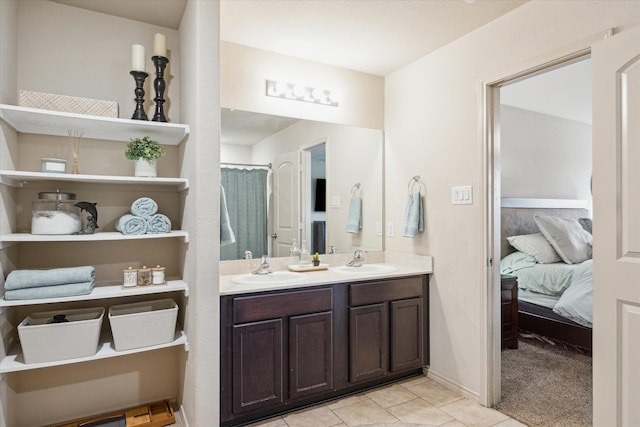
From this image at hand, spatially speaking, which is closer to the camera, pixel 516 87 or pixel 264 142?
pixel 264 142

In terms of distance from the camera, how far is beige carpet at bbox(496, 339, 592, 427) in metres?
A: 2.25

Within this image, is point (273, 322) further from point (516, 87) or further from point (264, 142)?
point (516, 87)

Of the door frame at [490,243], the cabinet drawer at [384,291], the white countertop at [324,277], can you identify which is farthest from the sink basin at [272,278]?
the door frame at [490,243]

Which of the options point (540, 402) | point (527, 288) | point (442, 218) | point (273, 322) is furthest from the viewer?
point (527, 288)

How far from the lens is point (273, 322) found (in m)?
2.19

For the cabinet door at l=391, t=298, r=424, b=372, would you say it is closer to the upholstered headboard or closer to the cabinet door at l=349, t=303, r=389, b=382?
the cabinet door at l=349, t=303, r=389, b=382

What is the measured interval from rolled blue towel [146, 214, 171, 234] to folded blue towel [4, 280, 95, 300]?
15.3 inches

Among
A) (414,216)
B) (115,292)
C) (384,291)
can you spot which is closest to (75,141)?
(115,292)

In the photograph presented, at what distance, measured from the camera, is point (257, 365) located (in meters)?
2.14

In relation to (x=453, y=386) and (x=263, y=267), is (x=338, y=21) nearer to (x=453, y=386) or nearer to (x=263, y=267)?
(x=263, y=267)

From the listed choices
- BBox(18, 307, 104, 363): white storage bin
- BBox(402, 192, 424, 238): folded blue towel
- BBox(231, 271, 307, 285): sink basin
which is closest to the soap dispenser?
BBox(231, 271, 307, 285): sink basin

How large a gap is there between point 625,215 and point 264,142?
2110 millimetres

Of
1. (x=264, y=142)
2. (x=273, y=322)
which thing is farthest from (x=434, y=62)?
(x=273, y=322)

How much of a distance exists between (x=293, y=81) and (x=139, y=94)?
1.14 metres
